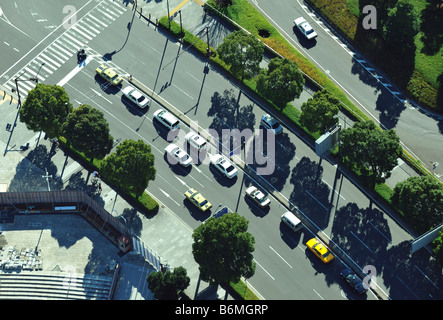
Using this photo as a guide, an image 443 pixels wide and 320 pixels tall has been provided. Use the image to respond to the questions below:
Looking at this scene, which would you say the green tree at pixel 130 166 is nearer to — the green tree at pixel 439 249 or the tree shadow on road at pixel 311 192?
the tree shadow on road at pixel 311 192

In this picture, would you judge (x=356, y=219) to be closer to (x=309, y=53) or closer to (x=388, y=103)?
(x=388, y=103)

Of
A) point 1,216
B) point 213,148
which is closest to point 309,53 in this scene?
point 213,148

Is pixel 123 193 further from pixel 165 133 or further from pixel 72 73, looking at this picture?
pixel 72 73

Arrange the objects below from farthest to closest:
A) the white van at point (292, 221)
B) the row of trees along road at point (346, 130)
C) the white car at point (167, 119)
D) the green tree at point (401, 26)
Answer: the green tree at point (401, 26), the white car at point (167, 119), the white van at point (292, 221), the row of trees along road at point (346, 130)

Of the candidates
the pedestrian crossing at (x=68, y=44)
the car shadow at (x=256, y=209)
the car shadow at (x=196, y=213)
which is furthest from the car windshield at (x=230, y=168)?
the pedestrian crossing at (x=68, y=44)

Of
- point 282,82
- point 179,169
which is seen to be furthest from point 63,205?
point 282,82

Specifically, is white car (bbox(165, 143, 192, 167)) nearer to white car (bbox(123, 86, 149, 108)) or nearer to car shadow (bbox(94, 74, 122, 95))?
white car (bbox(123, 86, 149, 108))
